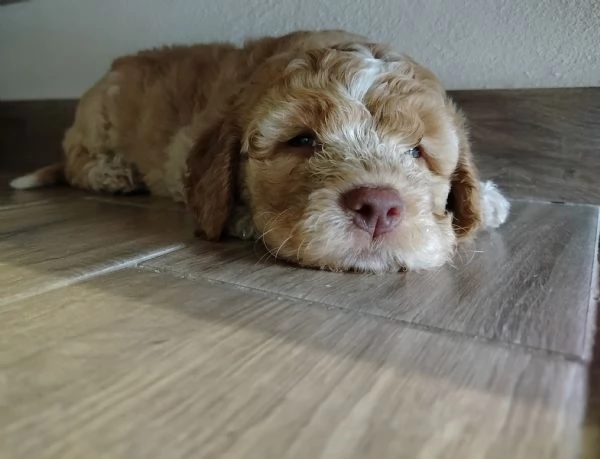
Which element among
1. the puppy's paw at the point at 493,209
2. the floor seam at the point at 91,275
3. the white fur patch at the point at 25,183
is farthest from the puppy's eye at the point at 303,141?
the white fur patch at the point at 25,183

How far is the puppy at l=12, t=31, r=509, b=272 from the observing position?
57.3 inches

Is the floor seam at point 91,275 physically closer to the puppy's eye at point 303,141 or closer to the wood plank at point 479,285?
the wood plank at point 479,285

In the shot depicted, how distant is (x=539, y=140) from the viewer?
233 cm

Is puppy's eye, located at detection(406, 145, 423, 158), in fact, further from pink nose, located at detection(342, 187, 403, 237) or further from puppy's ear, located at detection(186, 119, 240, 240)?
puppy's ear, located at detection(186, 119, 240, 240)

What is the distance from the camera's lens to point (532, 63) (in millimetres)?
2295

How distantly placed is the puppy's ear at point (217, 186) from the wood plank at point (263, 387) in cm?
68

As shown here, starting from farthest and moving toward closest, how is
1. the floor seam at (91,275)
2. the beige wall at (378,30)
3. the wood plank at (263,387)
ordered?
Result: the beige wall at (378,30), the floor seam at (91,275), the wood plank at (263,387)

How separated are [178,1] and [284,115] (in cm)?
166

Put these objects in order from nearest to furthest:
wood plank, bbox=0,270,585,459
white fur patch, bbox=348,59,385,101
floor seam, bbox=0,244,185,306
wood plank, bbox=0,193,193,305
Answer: wood plank, bbox=0,270,585,459, floor seam, bbox=0,244,185,306, wood plank, bbox=0,193,193,305, white fur patch, bbox=348,59,385,101

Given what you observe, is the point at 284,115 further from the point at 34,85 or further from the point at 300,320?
the point at 34,85

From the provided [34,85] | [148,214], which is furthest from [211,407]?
[34,85]

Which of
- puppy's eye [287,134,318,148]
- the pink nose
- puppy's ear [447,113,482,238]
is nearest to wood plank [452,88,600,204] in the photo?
puppy's ear [447,113,482,238]

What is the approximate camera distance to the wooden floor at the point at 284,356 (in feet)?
2.31

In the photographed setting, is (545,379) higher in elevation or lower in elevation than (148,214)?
higher
